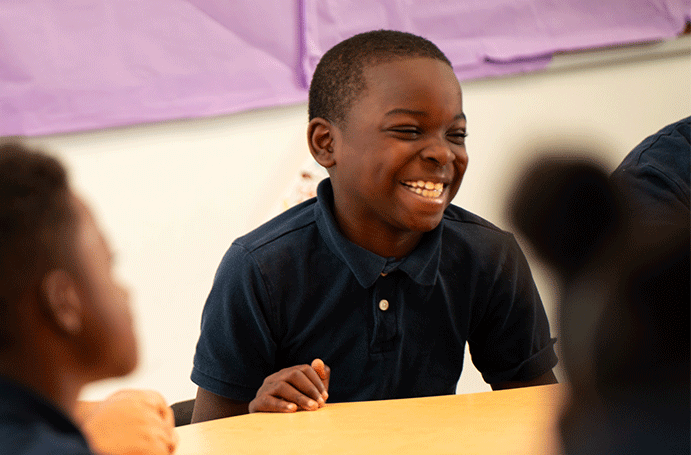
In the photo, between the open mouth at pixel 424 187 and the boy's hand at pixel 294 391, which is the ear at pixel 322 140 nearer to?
the open mouth at pixel 424 187

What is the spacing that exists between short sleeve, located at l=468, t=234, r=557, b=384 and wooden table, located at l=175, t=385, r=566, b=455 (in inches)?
8.6

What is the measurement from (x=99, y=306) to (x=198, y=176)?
1.07 m

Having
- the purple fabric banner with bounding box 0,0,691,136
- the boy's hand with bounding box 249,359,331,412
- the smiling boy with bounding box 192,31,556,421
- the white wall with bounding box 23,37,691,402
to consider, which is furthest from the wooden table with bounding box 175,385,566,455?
the purple fabric banner with bounding box 0,0,691,136

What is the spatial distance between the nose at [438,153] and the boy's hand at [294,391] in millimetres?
292

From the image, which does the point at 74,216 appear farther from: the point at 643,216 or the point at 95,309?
the point at 643,216

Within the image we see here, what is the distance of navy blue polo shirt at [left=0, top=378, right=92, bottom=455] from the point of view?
0.31m

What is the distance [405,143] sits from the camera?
85cm

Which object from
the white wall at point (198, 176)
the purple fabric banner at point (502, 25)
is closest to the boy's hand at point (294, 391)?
the white wall at point (198, 176)

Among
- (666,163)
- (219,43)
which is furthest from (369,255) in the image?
(219,43)

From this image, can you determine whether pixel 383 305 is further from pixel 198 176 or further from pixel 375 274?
pixel 198 176

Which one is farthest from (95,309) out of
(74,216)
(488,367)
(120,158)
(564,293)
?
(120,158)

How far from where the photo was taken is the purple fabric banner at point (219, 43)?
1263mm

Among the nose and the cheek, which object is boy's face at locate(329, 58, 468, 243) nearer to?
the nose

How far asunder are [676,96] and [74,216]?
63.8 inches
